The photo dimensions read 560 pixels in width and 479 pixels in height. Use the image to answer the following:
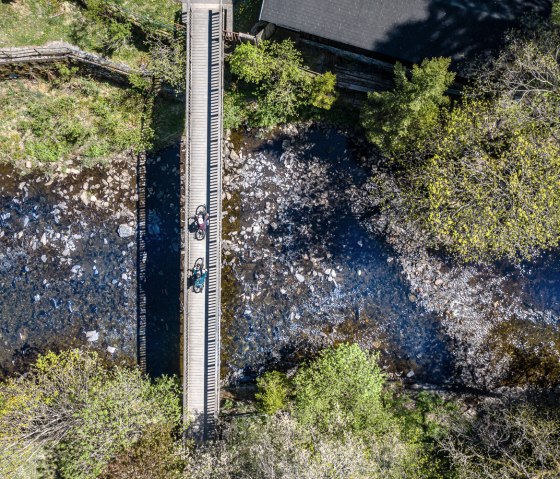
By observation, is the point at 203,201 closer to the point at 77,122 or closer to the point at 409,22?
the point at 77,122

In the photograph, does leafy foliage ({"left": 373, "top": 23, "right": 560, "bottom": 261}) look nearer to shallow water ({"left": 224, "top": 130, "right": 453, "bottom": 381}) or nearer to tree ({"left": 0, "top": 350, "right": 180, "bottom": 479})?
shallow water ({"left": 224, "top": 130, "right": 453, "bottom": 381})

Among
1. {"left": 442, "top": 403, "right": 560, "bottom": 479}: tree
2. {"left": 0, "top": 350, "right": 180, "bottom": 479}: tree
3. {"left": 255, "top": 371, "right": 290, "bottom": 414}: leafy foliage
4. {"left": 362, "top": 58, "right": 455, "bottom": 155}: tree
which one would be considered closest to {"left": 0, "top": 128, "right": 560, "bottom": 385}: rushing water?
{"left": 255, "top": 371, "right": 290, "bottom": 414}: leafy foliage

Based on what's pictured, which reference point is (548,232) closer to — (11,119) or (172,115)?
(172,115)

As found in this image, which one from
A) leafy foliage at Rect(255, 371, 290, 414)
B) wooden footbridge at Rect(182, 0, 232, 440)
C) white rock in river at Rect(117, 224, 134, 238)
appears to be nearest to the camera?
leafy foliage at Rect(255, 371, 290, 414)

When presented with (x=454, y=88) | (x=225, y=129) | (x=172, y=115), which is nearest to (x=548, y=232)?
(x=454, y=88)

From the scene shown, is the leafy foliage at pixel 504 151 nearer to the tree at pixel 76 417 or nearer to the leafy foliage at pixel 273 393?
the leafy foliage at pixel 273 393

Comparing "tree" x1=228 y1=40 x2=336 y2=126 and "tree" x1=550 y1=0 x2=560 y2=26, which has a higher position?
"tree" x1=550 y1=0 x2=560 y2=26
